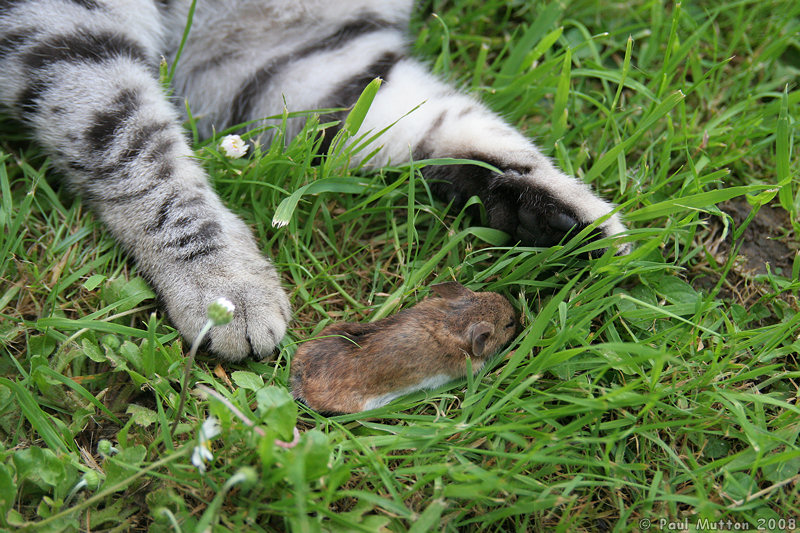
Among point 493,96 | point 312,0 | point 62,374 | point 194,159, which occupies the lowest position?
point 62,374

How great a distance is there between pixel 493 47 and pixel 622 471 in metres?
1.34

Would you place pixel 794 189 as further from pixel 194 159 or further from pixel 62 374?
pixel 62 374

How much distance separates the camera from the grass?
1.03 m

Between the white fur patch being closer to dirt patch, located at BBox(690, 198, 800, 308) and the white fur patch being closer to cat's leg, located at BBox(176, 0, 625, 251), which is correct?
cat's leg, located at BBox(176, 0, 625, 251)

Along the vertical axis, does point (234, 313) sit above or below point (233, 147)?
below

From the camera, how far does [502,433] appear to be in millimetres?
1088

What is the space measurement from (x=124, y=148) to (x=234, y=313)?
0.49 m

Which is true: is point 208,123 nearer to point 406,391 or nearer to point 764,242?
point 406,391

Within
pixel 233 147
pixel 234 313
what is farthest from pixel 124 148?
pixel 234 313

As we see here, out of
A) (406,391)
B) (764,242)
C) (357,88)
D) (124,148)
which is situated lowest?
(406,391)

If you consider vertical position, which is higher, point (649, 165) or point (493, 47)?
point (493, 47)

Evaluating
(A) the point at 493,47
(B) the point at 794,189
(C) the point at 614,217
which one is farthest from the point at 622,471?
(A) the point at 493,47

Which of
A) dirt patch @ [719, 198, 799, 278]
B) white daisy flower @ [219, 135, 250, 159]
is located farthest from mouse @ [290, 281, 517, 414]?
dirt patch @ [719, 198, 799, 278]

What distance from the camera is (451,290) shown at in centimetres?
127
